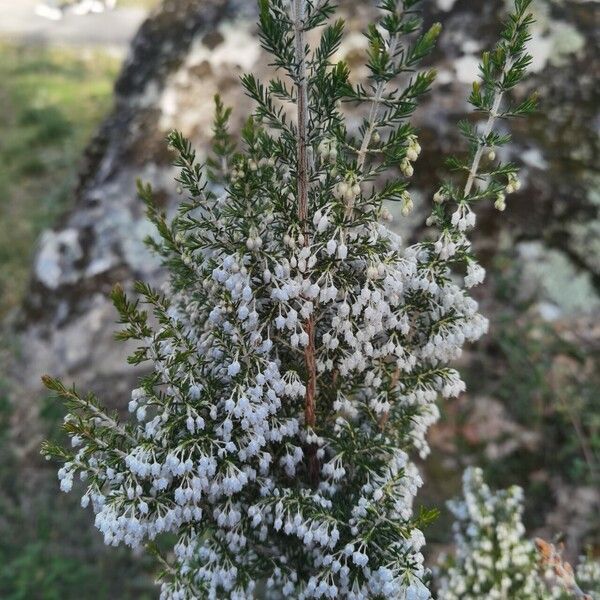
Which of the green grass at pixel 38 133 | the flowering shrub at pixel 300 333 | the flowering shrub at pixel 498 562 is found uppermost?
the flowering shrub at pixel 300 333

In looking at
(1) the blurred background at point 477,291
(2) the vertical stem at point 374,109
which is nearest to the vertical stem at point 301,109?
(2) the vertical stem at point 374,109

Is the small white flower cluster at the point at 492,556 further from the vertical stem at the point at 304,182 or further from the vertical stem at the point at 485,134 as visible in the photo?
the vertical stem at the point at 485,134

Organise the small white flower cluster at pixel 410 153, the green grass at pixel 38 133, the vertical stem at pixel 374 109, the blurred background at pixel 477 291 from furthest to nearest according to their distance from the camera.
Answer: the green grass at pixel 38 133
the blurred background at pixel 477 291
the small white flower cluster at pixel 410 153
the vertical stem at pixel 374 109

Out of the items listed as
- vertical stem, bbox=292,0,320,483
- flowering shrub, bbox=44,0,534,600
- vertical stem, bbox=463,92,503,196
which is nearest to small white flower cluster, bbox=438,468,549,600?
flowering shrub, bbox=44,0,534,600

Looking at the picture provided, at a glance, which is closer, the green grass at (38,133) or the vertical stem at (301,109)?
the vertical stem at (301,109)

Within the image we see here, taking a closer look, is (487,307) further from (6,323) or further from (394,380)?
(6,323)

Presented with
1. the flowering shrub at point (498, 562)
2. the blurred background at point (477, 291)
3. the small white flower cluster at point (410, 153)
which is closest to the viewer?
the small white flower cluster at point (410, 153)

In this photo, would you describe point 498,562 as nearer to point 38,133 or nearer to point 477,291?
point 477,291

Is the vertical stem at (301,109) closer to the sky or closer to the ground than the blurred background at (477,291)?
closer to the sky
